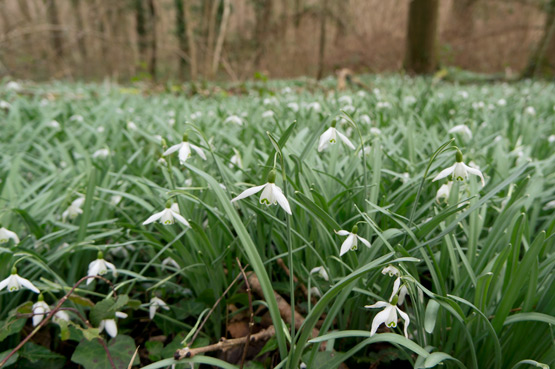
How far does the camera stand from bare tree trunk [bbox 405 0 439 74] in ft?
28.8

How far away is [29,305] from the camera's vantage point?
1.10 meters

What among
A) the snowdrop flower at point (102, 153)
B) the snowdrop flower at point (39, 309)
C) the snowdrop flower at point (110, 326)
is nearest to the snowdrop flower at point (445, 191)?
the snowdrop flower at point (110, 326)

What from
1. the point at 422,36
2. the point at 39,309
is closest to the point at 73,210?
the point at 39,309

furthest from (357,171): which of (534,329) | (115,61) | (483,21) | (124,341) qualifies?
(483,21)

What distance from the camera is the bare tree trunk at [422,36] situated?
28.8 feet

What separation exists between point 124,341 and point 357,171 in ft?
3.39

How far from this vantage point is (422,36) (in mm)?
8969

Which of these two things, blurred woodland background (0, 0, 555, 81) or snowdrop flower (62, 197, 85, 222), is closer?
snowdrop flower (62, 197, 85, 222)

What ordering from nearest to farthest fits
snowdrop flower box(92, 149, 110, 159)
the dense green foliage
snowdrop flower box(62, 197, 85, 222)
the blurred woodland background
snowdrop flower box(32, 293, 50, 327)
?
the dense green foliage, snowdrop flower box(32, 293, 50, 327), snowdrop flower box(62, 197, 85, 222), snowdrop flower box(92, 149, 110, 159), the blurred woodland background

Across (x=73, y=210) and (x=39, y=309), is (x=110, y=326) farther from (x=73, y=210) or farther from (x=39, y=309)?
(x=73, y=210)

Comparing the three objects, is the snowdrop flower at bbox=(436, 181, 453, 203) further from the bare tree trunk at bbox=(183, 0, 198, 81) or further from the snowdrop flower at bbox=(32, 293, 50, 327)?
the bare tree trunk at bbox=(183, 0, 198, 81)

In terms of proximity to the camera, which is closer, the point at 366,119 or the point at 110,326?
the point at 110,326

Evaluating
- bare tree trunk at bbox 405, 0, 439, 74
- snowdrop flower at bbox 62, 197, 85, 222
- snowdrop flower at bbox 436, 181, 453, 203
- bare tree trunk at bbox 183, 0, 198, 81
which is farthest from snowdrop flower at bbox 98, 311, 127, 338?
bare tree trunk at bbox 405, 0, 439, 74

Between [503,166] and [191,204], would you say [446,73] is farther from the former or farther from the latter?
[191,204]
